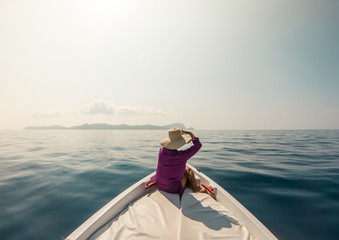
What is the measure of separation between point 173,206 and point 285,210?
334 centimetres

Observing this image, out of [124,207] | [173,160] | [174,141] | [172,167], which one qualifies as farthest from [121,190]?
[174,141]

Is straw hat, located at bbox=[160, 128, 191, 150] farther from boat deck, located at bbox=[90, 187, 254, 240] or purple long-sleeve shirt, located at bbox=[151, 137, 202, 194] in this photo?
boat deck, located at bbox=[90, 187, 254, 240]

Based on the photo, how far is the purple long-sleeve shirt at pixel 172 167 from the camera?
3438mm

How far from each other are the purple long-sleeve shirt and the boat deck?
39 centimetres

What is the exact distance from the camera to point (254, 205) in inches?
172

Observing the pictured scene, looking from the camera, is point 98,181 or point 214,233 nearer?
point 214,233

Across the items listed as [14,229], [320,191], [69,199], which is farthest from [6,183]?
[320,191]

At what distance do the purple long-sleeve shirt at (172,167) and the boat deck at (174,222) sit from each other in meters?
0.39

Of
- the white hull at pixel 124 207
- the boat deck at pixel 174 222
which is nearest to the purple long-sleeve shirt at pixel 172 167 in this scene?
the boat deck at pixel 174 222

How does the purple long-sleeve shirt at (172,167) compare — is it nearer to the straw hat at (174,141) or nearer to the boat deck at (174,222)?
the straw hat at (174,141)

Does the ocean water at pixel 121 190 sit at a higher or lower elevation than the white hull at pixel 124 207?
lower

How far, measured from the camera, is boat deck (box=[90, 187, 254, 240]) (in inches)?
88.9

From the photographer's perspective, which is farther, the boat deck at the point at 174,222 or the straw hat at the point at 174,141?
the straw hat at the point at 174,141

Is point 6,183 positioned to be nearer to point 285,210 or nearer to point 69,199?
point 69,199
